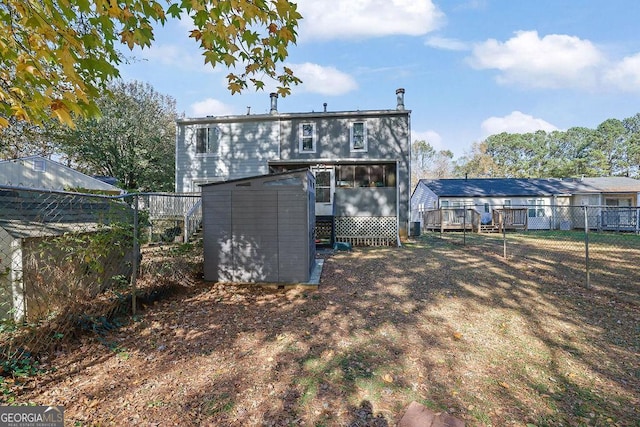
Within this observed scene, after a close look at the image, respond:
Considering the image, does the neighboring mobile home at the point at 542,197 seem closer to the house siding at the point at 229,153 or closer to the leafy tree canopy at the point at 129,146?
the house siding at the point at 229,153

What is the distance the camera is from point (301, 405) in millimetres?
2488

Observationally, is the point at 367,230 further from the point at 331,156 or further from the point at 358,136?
the point at 358,136

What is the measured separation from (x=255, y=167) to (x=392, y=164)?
6.77 metres

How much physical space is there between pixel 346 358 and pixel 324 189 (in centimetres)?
991

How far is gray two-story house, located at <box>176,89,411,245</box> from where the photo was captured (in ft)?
42.0

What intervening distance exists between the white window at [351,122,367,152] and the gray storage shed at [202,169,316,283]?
824 centimetres

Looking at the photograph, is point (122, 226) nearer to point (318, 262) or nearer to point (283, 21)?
point (283, 21)

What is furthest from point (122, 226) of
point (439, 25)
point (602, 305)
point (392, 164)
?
point (392, 164)

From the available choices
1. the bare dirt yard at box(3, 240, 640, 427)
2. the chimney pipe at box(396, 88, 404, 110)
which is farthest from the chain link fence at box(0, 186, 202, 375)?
the chimney pipe at box(396, 88, 404, 110)

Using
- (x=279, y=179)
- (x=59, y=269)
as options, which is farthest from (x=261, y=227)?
(x=59, y=269)

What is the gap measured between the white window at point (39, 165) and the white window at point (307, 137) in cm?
1242

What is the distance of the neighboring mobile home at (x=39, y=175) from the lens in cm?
1248

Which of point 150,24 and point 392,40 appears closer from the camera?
point 150,24

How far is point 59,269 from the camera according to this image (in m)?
3.38
